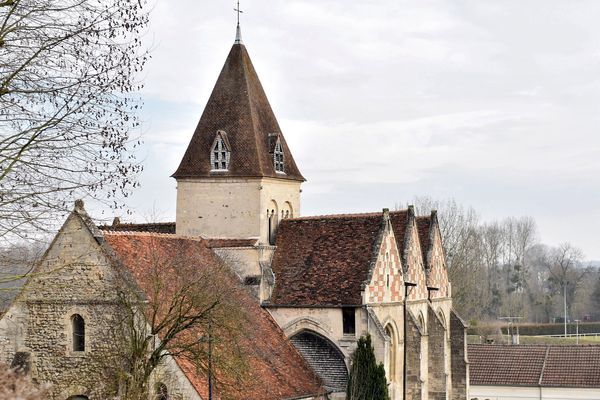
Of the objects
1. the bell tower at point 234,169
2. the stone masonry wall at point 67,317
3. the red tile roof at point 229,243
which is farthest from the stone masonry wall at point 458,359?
the stone masonry wall at point 67,317

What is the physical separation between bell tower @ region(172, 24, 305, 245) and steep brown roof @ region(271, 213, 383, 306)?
1.03 m

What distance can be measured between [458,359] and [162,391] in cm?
2143

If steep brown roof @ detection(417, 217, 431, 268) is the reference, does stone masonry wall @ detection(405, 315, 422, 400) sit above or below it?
below

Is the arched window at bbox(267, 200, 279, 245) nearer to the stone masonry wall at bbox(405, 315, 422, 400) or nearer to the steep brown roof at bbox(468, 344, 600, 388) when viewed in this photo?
the stone masonry wall at bbox(405, 315, 422, 400)

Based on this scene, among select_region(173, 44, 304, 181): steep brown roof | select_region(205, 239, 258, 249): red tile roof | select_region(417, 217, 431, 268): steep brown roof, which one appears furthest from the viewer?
select_region(417, 217, 431, 268): steep brown roof

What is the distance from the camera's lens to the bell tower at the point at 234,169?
124ft

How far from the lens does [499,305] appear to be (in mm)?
130750

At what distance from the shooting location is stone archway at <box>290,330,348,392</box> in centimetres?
3491

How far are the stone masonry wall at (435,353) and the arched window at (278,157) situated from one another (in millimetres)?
9950

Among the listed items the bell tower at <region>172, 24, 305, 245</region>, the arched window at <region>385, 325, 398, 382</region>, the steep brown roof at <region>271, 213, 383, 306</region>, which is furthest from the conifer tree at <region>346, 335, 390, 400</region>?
the bell tower at <region>172, 24, 305, 245</region>

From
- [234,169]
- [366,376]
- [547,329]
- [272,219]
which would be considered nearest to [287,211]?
[272,219]

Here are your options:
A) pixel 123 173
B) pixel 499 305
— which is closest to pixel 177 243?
pixel 123 173

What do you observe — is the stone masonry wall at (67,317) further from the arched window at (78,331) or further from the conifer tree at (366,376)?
the conifer tree at (366,376)

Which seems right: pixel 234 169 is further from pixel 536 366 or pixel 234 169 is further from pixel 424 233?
pixel 536 366
